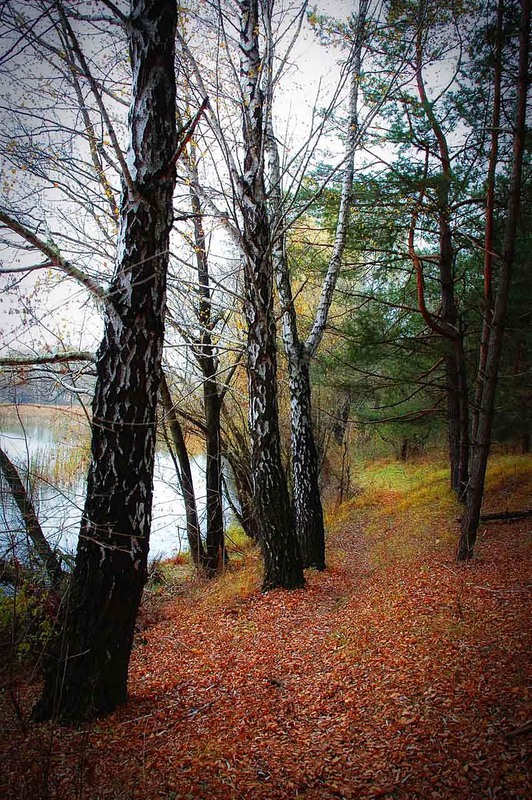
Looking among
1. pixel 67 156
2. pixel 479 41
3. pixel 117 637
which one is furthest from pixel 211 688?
pixel 479 41

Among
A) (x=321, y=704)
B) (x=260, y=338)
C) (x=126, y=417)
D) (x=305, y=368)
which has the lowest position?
(x=321, y=704)

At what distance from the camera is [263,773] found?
240 centimetres

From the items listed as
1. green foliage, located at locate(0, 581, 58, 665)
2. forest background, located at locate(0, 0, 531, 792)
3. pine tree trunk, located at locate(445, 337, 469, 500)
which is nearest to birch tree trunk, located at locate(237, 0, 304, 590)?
forest background, located at locate(0, 0, 531, 792)

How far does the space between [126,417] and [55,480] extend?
126 inches

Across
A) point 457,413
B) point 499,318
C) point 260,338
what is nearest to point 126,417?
point 260,338

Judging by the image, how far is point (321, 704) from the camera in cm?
306

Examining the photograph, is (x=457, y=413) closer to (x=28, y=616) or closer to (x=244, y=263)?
(x=244, y=263)

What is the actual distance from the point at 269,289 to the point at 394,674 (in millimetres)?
4293

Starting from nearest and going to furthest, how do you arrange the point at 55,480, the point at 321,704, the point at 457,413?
the point at 321,704, the point at 55,480, the point at 457,413

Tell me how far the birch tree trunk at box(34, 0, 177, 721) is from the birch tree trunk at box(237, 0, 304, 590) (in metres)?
2.49

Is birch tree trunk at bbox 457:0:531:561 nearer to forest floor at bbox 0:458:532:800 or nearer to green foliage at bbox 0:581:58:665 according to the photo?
forest floor at bbox 0:458:532:800

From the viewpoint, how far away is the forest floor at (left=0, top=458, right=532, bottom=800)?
2240 mm

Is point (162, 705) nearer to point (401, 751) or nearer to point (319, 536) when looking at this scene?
point (401, 751)

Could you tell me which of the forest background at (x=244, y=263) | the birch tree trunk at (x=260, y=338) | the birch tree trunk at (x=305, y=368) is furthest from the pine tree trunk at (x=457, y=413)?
the birch tree trunk at (x=260, y=338)
